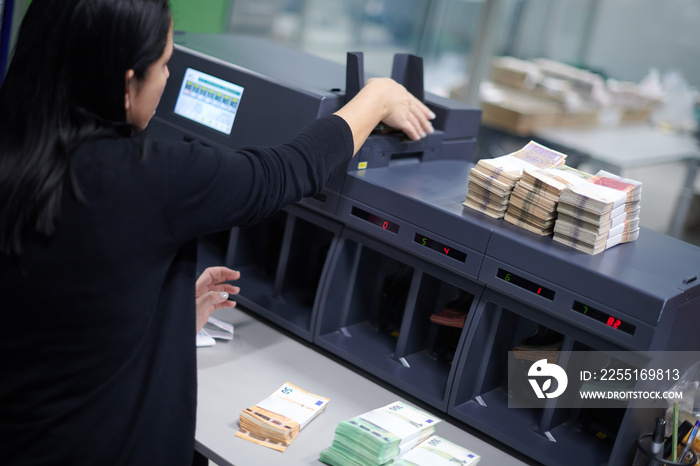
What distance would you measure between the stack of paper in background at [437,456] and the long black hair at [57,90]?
718 mm

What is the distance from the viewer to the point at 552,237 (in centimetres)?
137

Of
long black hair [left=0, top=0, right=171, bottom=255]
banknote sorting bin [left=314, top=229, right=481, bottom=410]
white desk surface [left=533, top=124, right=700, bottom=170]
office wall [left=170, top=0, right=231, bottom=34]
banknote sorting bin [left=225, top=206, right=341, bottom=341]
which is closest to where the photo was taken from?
long black hair [left=0, top=0, right=171, bottom=255]

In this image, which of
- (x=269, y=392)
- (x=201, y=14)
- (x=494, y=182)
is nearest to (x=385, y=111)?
(x=494, y=182)

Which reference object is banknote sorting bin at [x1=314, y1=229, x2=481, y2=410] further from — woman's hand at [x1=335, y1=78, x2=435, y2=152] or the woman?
the woman

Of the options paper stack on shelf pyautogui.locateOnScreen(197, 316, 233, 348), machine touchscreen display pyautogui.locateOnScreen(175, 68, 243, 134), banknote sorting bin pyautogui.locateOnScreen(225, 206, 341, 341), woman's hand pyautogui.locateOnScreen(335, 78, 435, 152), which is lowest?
paper stack on shelf pyautogui.locateOnScreen(197, 316, 233, 348)

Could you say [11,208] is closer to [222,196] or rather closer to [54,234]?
[54,234]

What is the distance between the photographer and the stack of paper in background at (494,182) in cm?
140

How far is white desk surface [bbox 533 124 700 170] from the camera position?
379 cm

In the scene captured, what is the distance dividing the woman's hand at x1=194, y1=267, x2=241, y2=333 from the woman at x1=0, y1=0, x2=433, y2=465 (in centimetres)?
31

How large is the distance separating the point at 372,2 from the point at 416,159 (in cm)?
362

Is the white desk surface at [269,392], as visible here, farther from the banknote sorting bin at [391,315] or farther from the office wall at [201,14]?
the office wall at [201,14]

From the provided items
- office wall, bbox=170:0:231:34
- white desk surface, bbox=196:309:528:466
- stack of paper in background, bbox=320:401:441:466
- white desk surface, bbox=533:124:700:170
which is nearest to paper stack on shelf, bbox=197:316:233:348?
white desk surface, bbox=196:309:528:466

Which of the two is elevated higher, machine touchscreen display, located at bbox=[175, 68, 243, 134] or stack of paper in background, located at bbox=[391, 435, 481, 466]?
machine touchscreen display, located at bbox=[175, 68, 243, 134]

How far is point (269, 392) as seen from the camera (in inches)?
57.9
